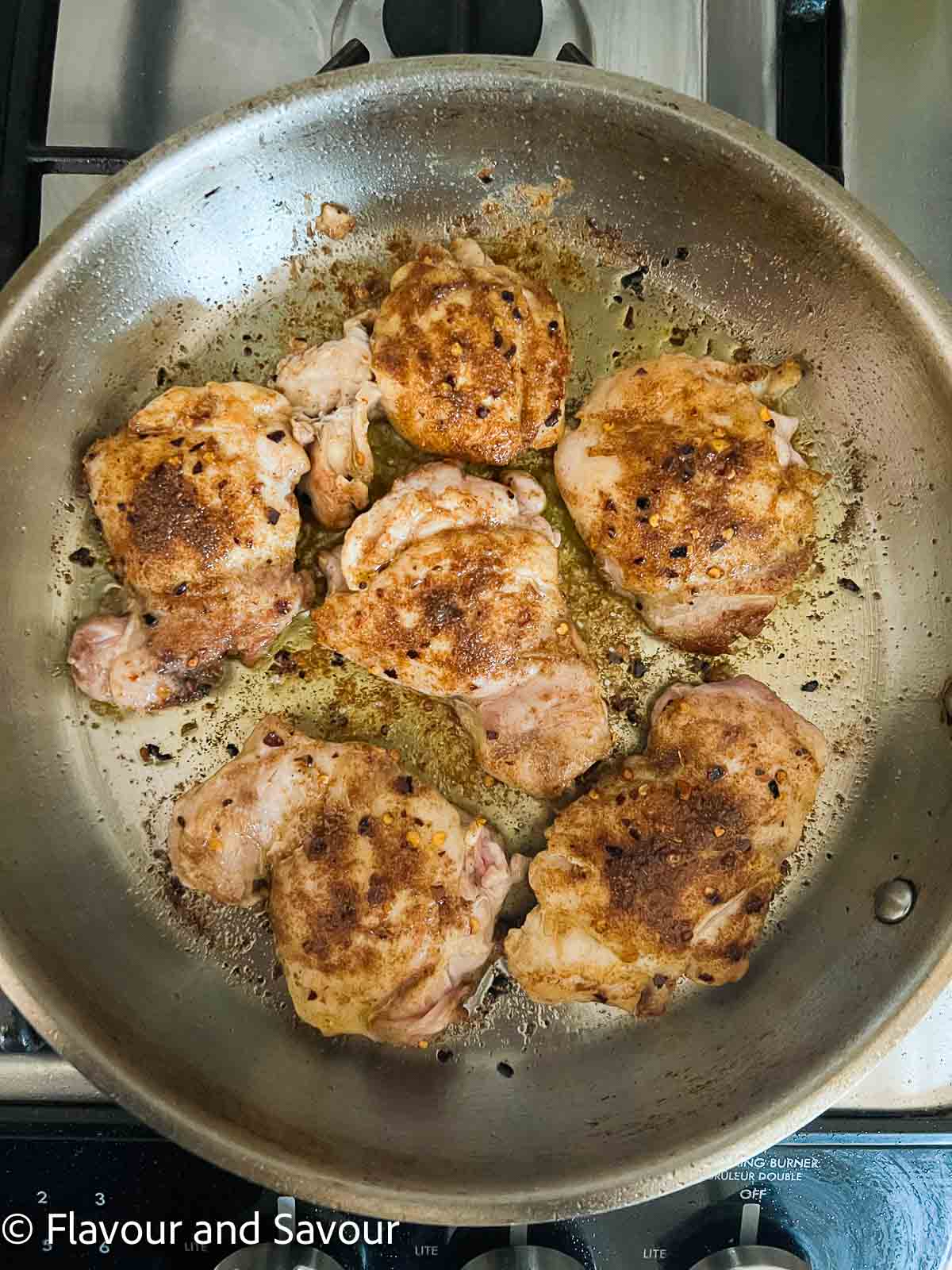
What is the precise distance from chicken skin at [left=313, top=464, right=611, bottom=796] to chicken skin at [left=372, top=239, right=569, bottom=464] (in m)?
0.12

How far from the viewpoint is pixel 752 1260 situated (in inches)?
74.8

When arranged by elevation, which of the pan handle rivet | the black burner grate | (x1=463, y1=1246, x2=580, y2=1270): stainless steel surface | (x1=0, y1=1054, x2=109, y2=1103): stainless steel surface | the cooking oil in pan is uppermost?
the black burner grate

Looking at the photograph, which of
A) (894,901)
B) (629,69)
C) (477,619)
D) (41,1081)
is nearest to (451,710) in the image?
(477,619)

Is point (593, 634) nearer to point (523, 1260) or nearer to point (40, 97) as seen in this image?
point (523, 1260)

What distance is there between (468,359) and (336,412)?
32cm

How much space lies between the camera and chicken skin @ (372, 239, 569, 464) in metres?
2.01

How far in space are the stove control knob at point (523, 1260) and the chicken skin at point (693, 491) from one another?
1.36m

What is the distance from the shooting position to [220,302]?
2.22 m

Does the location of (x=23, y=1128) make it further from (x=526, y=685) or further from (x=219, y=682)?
(x=526, y=685)

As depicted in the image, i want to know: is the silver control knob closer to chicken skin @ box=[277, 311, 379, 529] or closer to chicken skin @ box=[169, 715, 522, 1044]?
chicken skin @ box=[169, 715, 522, 1044]

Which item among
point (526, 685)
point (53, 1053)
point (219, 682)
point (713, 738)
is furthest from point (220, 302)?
point (53, 1053)

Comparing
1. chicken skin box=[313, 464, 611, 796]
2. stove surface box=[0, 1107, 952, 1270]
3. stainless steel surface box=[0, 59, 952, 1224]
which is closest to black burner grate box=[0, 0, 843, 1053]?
stainless steel surface box=[0, 59, 952, 1224]

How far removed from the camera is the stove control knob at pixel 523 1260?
6.20 feet

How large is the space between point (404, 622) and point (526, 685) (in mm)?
307
